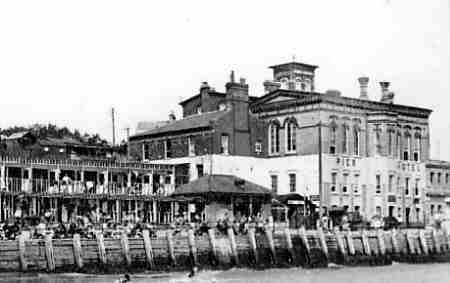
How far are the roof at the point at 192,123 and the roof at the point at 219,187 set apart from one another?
8.63 meters

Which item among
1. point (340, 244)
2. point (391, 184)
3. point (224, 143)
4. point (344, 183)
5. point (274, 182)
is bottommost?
point (340, 244)

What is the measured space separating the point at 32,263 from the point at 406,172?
44.6 m

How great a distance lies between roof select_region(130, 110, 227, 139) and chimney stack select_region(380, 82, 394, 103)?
15180mm

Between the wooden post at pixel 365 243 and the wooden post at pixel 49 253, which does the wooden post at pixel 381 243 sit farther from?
the wooden post at pixel 49 253

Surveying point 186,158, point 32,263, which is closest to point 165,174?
point 186,158

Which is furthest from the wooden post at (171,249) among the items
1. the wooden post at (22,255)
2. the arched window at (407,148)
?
the arched window at (407,148)

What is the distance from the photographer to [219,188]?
63281mm

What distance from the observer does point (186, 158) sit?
7500 centimetres

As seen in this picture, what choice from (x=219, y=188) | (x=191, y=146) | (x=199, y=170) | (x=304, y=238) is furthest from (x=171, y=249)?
(x=191, y=146)

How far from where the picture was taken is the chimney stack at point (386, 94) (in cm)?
8031

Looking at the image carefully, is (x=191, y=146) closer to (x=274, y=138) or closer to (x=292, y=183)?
(x=274, y=138)

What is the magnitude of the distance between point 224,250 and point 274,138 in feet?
93.4

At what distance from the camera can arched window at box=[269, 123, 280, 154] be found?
75938mm

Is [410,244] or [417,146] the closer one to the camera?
[410,244]
